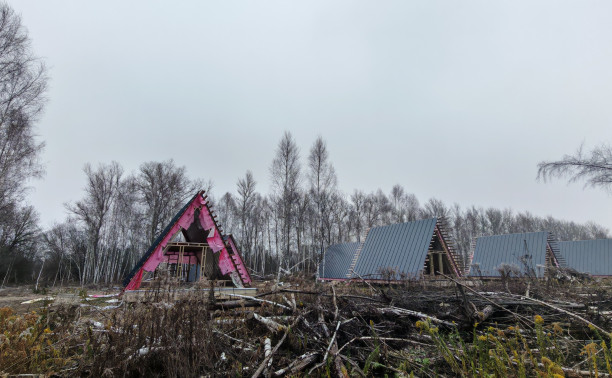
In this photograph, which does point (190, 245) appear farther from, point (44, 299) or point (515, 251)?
point (515, 251)

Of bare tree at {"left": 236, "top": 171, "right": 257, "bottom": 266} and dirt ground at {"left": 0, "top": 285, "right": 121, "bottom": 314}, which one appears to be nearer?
dirt ground at {"left": 0, "top": 285, "right": 121, "bottom": 314}

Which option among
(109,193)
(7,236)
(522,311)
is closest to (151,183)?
(109,193)

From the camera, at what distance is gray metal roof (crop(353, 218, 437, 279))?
49.5ft

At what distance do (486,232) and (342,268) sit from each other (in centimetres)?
4429

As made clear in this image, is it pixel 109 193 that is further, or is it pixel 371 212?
pixel 371 212

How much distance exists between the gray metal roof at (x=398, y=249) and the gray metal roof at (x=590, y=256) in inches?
553

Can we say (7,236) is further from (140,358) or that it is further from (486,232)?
(486,232)

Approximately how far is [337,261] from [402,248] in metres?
7.07

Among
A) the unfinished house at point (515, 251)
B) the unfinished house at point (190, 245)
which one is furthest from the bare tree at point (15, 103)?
the unfinished house at point (515, 251)

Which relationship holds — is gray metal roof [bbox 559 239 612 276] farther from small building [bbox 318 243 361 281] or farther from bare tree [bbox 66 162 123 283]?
bare tree [bbox 66 162 123 283]

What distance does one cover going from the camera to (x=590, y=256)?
2147 cm

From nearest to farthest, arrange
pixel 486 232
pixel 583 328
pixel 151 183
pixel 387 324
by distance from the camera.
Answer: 1. pixel 583 328
2. pixel 387 324
3. pixel 151 183
4. pixel 486 232

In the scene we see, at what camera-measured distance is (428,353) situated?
12.1 ft

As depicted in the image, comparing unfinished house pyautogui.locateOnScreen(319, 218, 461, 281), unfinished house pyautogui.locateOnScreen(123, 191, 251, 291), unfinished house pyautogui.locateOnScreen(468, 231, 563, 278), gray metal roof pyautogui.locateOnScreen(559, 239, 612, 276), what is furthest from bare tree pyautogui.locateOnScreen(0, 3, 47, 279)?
gray metal roof pyautogui.locateOnScreen(559, 239, 612, 276)
